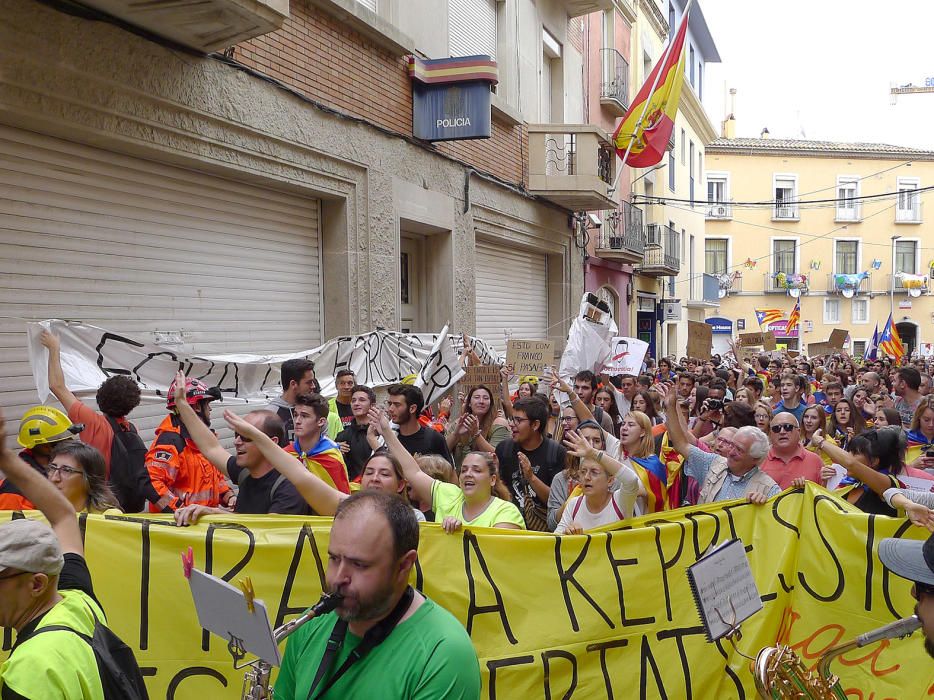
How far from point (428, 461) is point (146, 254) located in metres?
3.43

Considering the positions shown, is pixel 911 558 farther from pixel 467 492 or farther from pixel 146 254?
pixel 146 254

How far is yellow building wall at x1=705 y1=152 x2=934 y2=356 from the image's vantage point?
44188 mm

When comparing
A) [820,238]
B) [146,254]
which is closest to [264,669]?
[146,254]

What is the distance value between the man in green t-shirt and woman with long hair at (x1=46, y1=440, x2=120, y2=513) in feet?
6.92

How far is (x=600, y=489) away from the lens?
467 cm

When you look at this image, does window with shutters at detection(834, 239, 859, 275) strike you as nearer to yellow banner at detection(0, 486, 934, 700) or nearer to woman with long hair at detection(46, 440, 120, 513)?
yellow banner at detection(0, 486, 934, 700)

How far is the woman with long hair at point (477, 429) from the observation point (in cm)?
673

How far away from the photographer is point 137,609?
370 centimetres

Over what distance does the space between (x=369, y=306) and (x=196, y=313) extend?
7.60 feet

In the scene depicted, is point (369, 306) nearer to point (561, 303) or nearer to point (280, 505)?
point (280, 505)

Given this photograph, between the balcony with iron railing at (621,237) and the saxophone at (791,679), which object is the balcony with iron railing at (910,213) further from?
the saxophone at (791,679)

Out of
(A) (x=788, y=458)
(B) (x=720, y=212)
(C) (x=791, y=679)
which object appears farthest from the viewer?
(B) (x=720, y=212)

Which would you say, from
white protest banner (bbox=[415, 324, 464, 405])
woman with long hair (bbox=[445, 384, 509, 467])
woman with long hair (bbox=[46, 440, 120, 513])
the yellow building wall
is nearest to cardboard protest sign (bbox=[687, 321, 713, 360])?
white protest banner (bbox=[415, 324, 464, 405])

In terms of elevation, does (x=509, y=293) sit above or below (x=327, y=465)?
above
